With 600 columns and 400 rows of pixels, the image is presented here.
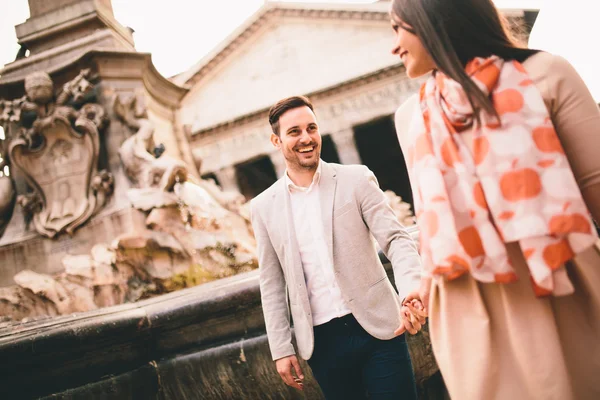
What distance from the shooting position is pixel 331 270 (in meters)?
1.91

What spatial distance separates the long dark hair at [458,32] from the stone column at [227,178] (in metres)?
25.1

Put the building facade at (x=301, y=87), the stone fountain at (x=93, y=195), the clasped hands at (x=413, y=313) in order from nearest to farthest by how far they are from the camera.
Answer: the clasped hands at (x=413, y=313) → the stone fountain at (x=93, y=195) → the building facade at (x=301, y=87)

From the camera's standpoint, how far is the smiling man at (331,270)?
5.84ft

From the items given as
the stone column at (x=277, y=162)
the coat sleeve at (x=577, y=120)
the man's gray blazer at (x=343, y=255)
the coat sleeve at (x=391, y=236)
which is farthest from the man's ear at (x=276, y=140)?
the stone column at (x=277, y=162)

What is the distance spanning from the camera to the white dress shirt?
1875mm

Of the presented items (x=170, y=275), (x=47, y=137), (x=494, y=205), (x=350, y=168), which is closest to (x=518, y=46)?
(x=494, y=205)

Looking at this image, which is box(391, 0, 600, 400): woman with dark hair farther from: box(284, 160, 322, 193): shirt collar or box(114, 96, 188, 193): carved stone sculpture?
box(114, 96, 188, 193): carved stone sculpture

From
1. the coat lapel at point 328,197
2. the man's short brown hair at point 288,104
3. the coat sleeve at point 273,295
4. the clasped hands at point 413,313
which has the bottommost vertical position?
the clasped hands at point 413,313

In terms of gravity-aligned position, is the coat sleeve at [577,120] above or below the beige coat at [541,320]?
above

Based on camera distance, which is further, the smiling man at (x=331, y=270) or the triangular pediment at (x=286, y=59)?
the triangular pediment at (x=286, y=59)

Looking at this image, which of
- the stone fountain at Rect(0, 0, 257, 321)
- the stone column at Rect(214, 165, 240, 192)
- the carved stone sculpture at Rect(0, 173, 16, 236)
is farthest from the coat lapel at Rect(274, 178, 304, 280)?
the stone column at Rect(214, 165, 240, 192)

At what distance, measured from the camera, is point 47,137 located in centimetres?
566

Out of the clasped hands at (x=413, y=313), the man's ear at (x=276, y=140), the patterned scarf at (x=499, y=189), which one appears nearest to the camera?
the patterned scarf at (x=499, y=189)

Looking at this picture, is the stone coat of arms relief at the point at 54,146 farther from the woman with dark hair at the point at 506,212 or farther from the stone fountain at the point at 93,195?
the woman with dark hair at the point at 506,212
